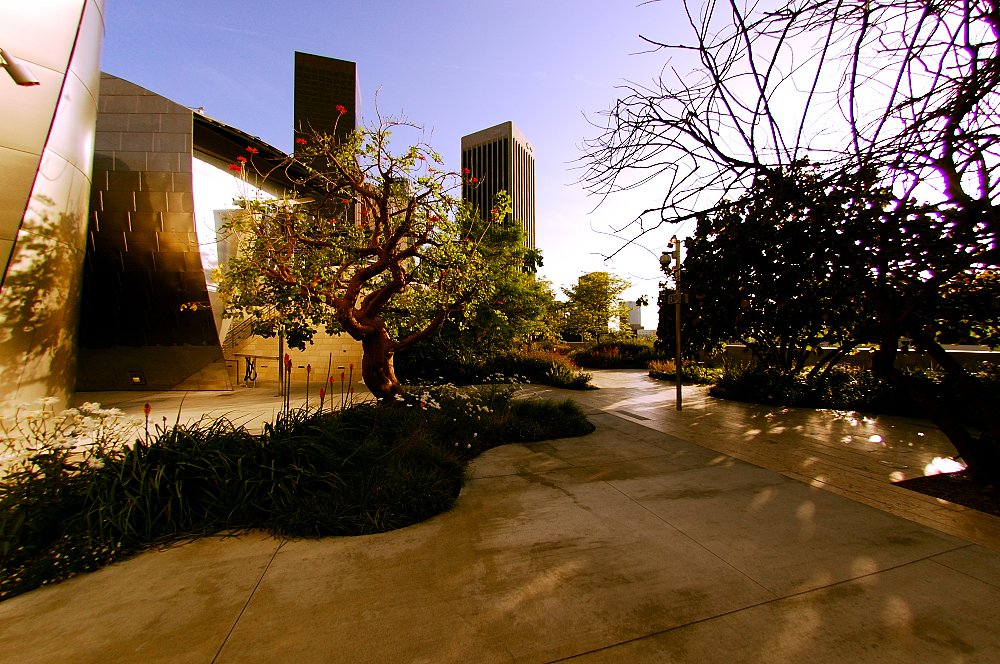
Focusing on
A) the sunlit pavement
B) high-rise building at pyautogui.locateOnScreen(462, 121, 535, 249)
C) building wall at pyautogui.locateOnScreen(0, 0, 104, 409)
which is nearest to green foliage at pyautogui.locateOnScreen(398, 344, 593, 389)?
the sunlit pavement

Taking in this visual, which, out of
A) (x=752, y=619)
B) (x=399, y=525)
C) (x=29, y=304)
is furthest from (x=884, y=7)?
(x=29, y=304)

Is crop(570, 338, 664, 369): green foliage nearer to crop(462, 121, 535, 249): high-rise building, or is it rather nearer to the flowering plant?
crop(462, 121, 535, 249): high-rise building

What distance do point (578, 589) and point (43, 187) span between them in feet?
30.0

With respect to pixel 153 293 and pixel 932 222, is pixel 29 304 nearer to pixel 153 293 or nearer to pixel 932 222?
pixel 153 293

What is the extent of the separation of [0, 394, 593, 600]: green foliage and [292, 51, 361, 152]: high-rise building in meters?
21.6

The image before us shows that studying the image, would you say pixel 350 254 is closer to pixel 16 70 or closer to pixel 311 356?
pixel 16 70

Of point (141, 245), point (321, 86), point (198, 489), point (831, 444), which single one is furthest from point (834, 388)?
point (321, 86)

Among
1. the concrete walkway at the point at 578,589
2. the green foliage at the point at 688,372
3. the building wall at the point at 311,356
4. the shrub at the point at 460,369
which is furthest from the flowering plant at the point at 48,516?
the green foliage at the point at 688,372

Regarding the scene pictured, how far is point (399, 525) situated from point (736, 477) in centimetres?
365

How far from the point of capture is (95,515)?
3146 mm

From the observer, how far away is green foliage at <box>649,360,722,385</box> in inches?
523

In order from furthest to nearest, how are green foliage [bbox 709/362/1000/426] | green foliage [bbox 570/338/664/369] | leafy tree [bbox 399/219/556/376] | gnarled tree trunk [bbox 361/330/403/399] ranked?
green foliage [bbox 570/338/664/369]
leafy tree [bbox 399/219/556/376]
green foliage [bbox 709/362/1000/426]
gnarled tree trunk [bbox 361/330/403/399]

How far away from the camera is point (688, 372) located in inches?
556

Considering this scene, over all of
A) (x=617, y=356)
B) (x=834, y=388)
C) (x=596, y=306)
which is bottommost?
(x=834, y=388)
